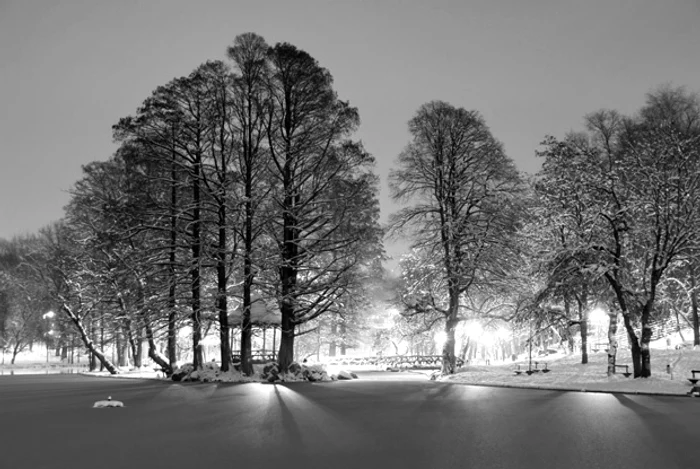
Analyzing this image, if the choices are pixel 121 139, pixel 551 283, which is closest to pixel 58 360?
pixel 121 139

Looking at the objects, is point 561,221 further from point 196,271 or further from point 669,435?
point 196,271

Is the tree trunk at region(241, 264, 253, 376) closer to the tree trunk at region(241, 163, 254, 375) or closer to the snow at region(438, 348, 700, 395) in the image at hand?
the tree trunk at region(241, 163, 254, 375)

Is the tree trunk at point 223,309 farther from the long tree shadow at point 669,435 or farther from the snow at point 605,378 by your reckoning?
the long tree shadow at point 669,435

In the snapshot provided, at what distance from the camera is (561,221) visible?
886 inches

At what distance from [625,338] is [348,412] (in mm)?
36588

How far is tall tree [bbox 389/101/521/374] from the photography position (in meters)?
26.5

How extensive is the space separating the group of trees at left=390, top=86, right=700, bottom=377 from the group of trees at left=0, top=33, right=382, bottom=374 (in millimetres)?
3376

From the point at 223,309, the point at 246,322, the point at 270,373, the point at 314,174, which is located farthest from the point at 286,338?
the point at 314,174

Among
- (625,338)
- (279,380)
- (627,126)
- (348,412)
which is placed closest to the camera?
(348,412)

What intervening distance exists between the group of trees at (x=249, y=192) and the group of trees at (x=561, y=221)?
3376mm

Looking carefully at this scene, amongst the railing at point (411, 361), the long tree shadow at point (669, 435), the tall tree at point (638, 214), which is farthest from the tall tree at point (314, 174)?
the railing at point (411, 361)

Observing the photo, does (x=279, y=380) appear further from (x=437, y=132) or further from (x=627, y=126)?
(x=627, y=126)

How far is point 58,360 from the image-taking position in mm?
68000

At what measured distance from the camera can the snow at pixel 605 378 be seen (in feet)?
Result: 60.5
